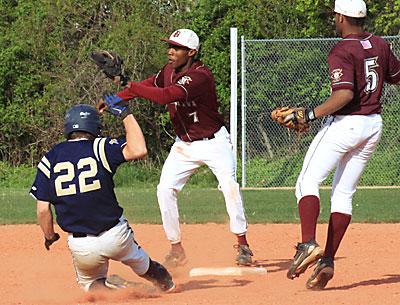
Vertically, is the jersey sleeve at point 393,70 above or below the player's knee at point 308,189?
above

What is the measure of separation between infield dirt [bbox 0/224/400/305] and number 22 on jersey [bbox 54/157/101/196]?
0.79 metres

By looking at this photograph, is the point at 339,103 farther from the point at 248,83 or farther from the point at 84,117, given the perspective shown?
the point at 248,83

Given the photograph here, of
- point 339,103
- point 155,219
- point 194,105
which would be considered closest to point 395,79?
point 339,103

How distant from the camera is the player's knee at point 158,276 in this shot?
7000 millimetres

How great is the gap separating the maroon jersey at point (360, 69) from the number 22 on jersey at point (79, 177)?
1.76 meters

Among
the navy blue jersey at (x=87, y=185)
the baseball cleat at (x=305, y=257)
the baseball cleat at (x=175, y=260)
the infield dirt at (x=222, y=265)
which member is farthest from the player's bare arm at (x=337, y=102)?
the baseball cleat at (x=175, y=260)

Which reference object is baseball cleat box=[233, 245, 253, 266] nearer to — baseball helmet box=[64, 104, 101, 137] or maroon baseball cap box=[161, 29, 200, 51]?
maroon baseball cap box=[161, 29, 200, 51]

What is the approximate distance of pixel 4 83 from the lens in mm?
20562

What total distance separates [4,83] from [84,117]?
47.3ft

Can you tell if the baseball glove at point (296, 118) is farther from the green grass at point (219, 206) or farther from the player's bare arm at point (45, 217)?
the green grass at point (219, 206)

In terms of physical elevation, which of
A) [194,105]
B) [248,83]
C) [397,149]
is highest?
[194,105]

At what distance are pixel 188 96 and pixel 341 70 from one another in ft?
5.30

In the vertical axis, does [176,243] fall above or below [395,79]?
below

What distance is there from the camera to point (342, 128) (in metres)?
7.00
